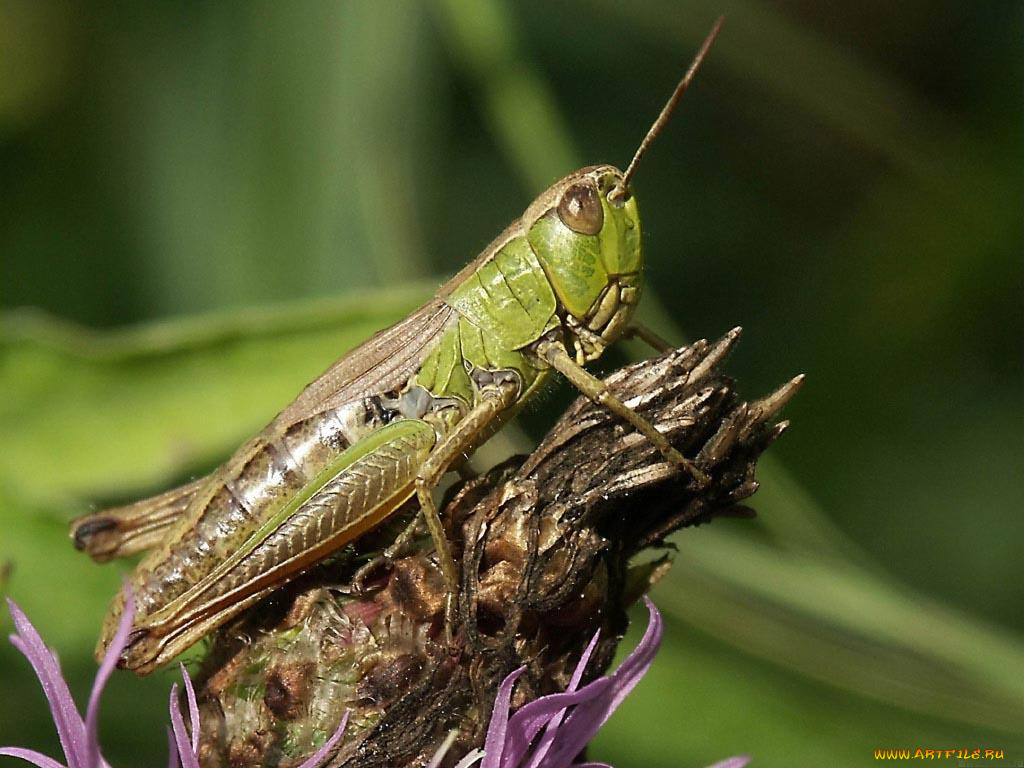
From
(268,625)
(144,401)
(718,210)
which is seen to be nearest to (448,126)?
(718,210)

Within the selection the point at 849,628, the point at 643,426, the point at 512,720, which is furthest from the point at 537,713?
the point at 849,628

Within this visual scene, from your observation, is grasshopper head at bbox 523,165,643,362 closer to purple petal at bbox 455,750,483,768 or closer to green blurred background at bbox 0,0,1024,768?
green blurred background at bbox 0,0,1024,768

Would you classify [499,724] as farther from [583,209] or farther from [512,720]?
[583,209]

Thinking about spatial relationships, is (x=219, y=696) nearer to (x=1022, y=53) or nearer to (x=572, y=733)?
(x=572, y=733)

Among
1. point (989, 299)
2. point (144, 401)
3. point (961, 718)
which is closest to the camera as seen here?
point (961, 718)

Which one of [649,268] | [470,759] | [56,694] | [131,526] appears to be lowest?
[470,759]

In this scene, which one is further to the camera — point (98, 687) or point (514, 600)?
point (514, 600)

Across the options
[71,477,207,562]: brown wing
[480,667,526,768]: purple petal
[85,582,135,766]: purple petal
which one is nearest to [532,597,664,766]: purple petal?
[480,667,526,768]: purple petal
